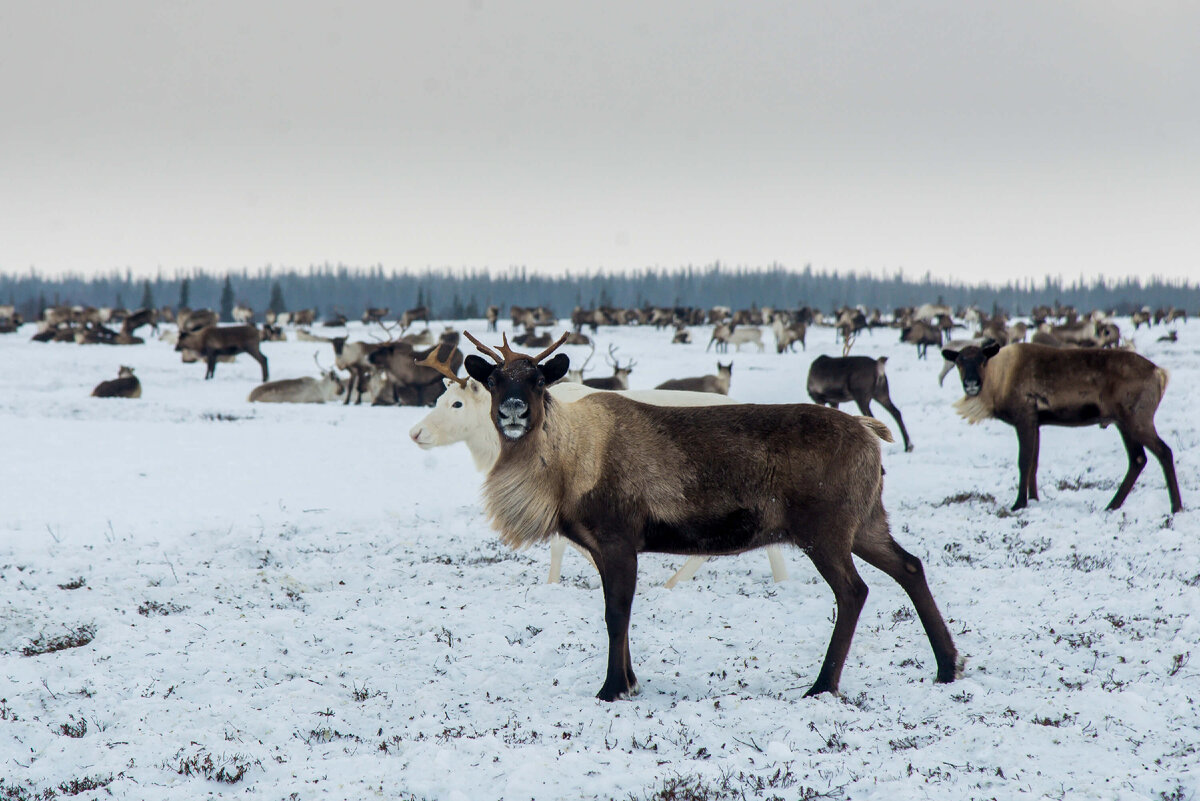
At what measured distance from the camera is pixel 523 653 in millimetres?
5895

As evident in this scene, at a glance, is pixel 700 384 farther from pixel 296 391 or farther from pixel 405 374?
pixel 296 391

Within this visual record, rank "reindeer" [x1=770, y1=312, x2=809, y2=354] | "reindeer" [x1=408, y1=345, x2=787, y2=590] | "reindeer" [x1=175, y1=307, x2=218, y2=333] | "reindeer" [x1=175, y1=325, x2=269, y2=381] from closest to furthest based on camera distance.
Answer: "reindeer" [x1=408, y1=345, x2=787, y2=590], "reindeer" [x1=175, y1=325, x2=269, y2=381], "reindeer" [x1=770, y1=312, x2=809, y2=354], "reindeer" [x1=175, y1=307, x2=218, y2=333]

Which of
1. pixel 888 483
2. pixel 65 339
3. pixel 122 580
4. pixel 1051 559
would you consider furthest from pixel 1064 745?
pixel 65 339

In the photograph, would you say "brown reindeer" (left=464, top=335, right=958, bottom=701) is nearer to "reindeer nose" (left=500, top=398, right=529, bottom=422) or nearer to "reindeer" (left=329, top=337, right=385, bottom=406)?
"reindeer nose" (left=500, top=398, right=529, bottom=422)

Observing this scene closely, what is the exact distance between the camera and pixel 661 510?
5.29 m

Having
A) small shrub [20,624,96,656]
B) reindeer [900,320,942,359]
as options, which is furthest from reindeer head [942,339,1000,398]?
reindeer [900,320,942,359]

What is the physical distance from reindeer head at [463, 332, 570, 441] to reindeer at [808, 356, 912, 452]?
36.5 ft

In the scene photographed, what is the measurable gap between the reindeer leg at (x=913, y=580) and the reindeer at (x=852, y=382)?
34.5 ft

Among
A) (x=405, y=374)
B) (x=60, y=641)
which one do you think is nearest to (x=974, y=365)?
(x=60, y=641)

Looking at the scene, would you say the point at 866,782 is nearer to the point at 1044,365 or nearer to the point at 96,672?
the point at 96,672

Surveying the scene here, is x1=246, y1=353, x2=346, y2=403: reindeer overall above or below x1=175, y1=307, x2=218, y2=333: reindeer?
below

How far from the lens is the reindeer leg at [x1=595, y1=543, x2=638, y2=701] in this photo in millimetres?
5176

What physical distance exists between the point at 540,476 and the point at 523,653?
1.35 m

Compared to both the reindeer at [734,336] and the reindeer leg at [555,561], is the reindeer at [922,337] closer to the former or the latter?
the reindeer at [734,336]
